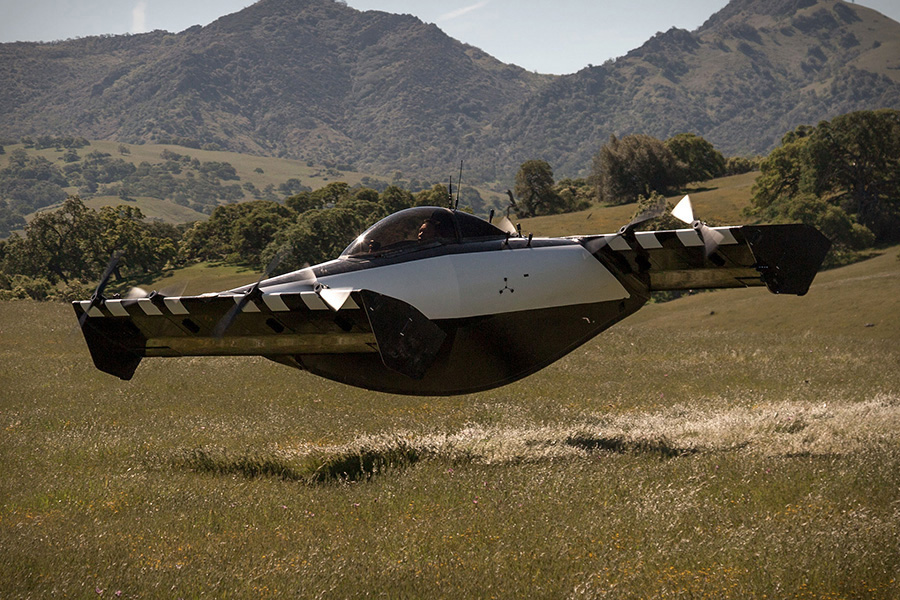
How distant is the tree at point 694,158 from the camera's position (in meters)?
138

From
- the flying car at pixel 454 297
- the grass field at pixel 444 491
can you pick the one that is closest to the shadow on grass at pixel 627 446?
the grass field at pixel 444 491

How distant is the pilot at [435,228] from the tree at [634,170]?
124657mm

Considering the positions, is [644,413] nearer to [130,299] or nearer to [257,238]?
[130,299]

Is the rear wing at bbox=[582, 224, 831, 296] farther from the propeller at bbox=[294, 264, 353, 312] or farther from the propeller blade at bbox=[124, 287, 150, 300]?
the propeller blade at bbox=[124, 287, 150, 300]

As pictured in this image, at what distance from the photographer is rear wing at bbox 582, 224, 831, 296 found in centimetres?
1218

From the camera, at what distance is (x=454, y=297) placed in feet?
40.0

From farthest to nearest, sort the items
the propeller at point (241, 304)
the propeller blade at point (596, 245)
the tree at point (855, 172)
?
the tree at point (855, 172) < the propeller blade at point (596, 245) < the propeller at point (241, 304)

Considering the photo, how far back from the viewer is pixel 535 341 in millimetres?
13328

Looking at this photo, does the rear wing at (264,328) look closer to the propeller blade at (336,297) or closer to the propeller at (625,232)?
the propeller blade at (336,297)

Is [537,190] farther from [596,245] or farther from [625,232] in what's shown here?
[625,232]

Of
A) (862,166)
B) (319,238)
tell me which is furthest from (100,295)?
(862,166)

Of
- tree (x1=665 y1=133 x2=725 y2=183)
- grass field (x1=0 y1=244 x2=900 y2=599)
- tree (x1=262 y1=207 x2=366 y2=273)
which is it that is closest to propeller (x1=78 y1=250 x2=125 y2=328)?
grass field (x1=0 y1=244 x2=900 y2=599)

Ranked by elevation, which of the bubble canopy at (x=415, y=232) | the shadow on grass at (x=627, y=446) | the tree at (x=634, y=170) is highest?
the tree at (x=634, y=170)

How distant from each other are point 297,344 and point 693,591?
20.0 ft
